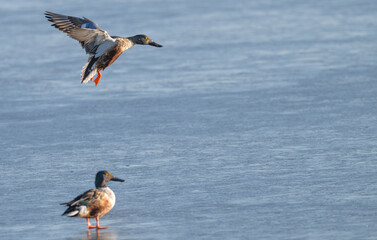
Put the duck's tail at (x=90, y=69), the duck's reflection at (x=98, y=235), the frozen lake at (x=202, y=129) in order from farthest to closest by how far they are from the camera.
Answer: the duck's tail at (x=90, y=69) → the frozen lake at (x=202, y=129) → the duck's reflection at (x=98, y=235)

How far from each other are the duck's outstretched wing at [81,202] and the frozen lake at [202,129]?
19cm

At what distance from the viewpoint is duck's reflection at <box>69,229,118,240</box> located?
6.54 metres

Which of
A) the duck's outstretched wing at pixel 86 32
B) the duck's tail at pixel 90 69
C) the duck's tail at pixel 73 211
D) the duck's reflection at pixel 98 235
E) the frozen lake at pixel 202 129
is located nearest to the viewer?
the duck's reflection at pixel 98 235

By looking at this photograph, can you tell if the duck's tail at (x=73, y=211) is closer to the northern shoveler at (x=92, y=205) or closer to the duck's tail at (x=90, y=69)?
the northern shoveler at (x=92, y=205)

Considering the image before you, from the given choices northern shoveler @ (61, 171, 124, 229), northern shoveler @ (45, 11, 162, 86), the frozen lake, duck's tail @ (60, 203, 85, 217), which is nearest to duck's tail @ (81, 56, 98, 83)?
northern shoveler @ (45, 11, 162, 86)

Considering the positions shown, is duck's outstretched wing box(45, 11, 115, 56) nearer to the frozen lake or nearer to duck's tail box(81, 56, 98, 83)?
duck's tail box(81, 56, 98, 83)

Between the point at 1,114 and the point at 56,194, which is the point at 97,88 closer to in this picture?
the point at 1,114

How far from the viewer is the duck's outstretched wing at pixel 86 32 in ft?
29.2

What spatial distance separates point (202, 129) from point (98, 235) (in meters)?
3.73

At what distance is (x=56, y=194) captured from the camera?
25.6ft

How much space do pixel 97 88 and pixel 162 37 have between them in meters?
3.79

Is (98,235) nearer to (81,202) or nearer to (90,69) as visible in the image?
(81,202)

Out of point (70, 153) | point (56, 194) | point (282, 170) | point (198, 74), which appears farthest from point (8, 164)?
point (198, 74)

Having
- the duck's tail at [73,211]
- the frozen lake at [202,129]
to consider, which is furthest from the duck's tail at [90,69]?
the duck's tail at [73,211]
